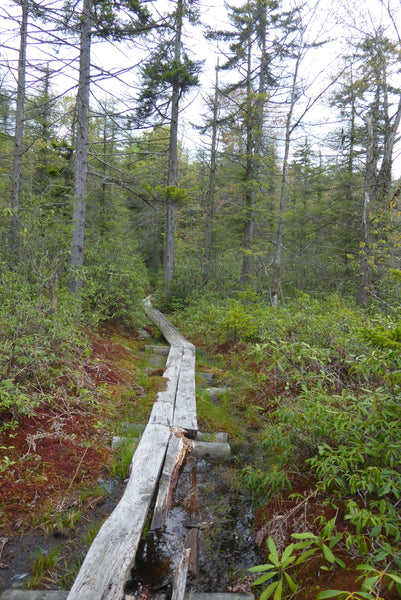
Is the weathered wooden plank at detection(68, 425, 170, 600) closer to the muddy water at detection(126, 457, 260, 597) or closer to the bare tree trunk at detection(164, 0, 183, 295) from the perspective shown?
the muddy water at detection(126, 457, 260, 597)

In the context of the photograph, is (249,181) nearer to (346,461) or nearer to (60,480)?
(346,461)

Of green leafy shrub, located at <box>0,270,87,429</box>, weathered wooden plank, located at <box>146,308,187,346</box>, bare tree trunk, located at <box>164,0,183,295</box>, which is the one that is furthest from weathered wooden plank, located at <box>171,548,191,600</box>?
bare tree trunk, located at <box>164,0,183,295</box>

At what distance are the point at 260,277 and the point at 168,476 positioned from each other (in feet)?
42.3

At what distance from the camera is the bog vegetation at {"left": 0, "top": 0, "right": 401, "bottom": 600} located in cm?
254

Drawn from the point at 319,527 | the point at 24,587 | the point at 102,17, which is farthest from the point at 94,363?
the point at 102,17

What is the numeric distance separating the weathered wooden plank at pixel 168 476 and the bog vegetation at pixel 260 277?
76 cm

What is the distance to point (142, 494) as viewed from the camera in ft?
10.1

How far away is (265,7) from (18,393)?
1682cm

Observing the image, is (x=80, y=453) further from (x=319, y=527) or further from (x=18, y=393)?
(x=319, y=527)

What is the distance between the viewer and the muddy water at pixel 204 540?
8.07 ft

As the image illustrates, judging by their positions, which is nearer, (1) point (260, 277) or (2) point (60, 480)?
(2) point (60, 480)

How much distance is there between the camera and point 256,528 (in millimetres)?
3029

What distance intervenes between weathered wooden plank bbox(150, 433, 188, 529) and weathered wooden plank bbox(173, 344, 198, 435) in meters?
0.32

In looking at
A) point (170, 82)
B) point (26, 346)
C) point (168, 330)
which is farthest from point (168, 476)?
point (170, 82)
